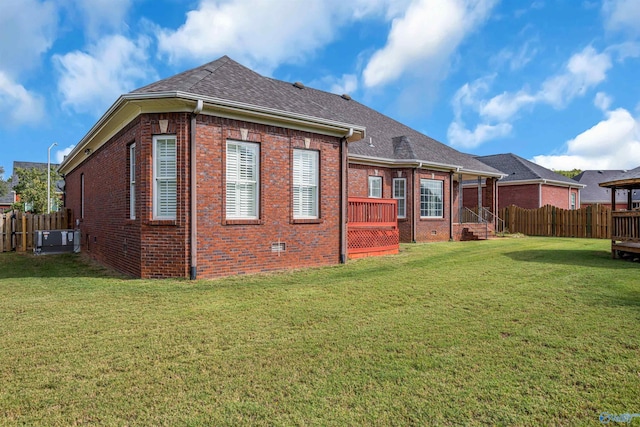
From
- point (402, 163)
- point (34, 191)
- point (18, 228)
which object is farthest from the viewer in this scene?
point (34, 191)

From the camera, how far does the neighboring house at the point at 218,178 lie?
8.24 metres

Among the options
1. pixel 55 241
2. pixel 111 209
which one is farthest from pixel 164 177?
pixel 55 241

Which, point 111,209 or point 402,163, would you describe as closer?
point 111,209

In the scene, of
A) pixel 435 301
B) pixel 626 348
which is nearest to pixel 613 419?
pixel 626 348

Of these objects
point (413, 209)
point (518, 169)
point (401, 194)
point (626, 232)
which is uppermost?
point (518, 169)

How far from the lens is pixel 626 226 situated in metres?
11.3

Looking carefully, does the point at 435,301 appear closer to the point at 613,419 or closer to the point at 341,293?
the point at 341,293

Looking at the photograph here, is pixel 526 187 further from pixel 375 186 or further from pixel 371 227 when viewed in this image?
pixel 371 227

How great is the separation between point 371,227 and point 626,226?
756cm

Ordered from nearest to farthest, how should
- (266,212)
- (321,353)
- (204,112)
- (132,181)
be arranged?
(321,353) < (204,112) < (266,212) < (132,181)

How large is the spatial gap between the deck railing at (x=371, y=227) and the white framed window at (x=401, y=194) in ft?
13.2

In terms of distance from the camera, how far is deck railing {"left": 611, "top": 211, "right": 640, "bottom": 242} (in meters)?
11.0

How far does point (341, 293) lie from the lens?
6945 millimetres

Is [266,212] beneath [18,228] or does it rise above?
above
